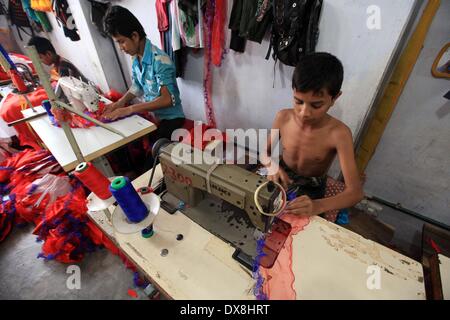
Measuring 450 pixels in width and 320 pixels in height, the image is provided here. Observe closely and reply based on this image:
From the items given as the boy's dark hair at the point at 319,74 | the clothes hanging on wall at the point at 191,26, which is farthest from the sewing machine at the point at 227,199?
the clothes hanging on wall at the point at 191,26

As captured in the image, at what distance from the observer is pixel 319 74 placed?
34.7 inches

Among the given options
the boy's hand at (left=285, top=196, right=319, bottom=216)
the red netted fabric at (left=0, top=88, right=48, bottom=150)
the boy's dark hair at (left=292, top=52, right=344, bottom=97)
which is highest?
the boy's dark hair at (left=292, top=52, right=344, bottom=97)

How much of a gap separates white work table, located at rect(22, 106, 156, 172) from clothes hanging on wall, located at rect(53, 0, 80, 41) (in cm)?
165

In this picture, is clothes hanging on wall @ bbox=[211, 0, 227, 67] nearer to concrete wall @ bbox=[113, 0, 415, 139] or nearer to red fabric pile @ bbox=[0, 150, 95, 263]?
concrete wall @ bbox=[113, 0, 415, 139]

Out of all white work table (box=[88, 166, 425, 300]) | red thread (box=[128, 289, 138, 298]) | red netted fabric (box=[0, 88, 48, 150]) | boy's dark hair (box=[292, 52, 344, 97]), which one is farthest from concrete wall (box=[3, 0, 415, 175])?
red thread (box=[128, 289, 138, 298])

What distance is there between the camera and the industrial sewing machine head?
1.53m

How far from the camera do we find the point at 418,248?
176 cm

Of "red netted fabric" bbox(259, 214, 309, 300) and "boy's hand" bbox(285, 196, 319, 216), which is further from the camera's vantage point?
"boy's hand" bbox(285, 196, 319, 216)

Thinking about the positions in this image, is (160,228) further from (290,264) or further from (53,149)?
(53,149)

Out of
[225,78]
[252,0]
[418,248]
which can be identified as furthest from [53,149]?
[418,248]

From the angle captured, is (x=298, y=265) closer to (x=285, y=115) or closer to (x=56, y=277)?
(x=285, y=115)

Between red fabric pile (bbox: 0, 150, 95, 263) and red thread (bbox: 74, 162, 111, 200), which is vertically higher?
red thread (bbox: 74, 162, 111, 200)

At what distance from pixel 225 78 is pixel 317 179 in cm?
136

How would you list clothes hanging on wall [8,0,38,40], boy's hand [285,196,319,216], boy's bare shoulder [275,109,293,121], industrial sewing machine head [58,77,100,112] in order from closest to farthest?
1. boy's hand [285,196,319,216]
2. boy's bare shoulder [275,109,293,121]
3. industrial sewing machine head [58,77,100,112]
4. clothes hanging on wall [8,0,38,40]
